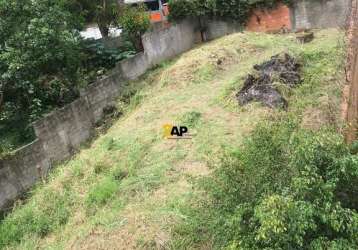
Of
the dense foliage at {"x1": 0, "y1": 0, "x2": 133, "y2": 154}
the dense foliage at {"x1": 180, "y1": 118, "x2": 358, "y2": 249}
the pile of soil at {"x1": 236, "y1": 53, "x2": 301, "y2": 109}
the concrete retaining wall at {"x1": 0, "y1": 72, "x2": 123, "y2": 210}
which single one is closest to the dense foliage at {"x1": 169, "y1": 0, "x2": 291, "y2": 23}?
the concrete retaining wall at {"x1": 0, "y1": 72, "x2": 123, "y2": 210}

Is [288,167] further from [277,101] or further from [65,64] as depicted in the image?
[65,64]

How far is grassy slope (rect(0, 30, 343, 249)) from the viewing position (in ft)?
18.9

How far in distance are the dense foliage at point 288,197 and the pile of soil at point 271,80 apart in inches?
115

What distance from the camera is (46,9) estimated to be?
898 cm

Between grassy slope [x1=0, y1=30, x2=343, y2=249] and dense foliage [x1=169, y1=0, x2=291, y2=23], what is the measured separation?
9.81 feet

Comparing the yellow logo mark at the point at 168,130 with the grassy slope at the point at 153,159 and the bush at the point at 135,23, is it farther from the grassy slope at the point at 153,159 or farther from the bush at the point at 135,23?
the bush at the point at 135,23

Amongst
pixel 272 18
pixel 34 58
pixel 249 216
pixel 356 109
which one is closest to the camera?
pixel 249 216

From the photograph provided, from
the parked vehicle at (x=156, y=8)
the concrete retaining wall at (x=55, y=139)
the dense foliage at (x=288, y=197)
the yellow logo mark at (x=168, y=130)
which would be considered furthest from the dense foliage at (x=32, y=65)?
the parked vehicle at (x=156, y=8)

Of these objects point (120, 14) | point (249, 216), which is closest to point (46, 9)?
point (120, 14)

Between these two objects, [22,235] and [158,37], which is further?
[158,37]

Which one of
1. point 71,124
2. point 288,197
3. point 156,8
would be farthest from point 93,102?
point 156,8

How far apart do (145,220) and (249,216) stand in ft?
6.16

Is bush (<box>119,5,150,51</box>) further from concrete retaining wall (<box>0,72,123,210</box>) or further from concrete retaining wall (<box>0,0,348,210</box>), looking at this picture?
concrete retaining wall (<box>0,72,123,210</box>)

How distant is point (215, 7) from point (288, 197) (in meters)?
10.2
